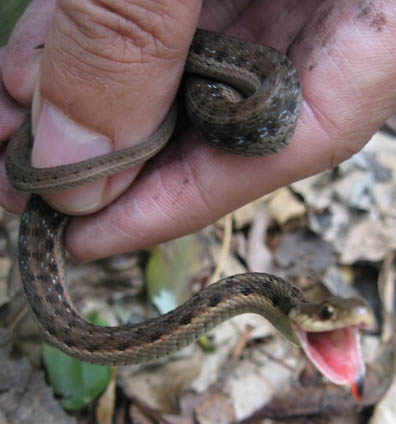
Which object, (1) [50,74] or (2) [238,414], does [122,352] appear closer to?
(2) [238,414]

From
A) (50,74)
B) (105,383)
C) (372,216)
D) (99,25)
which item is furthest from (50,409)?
(372,216)

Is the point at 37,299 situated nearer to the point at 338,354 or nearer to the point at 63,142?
the point at 63,142

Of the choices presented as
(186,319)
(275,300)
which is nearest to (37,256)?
(186,319)

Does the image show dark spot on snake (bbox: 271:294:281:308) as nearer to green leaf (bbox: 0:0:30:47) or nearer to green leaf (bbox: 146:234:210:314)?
green leaf (bbox: 146:234:210:314)

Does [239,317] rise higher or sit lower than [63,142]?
lower

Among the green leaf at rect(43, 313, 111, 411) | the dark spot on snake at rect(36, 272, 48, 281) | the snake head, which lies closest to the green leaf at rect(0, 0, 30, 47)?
the dark spot on snake at rect(36, 272, 48, 281)

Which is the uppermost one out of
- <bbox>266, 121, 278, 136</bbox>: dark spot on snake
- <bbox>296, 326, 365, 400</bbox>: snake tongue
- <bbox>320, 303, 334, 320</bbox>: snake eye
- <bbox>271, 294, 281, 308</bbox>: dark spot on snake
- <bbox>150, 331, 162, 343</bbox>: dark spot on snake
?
<bbox>266, 121, 278, 136</bbox>: dark spot on snake
